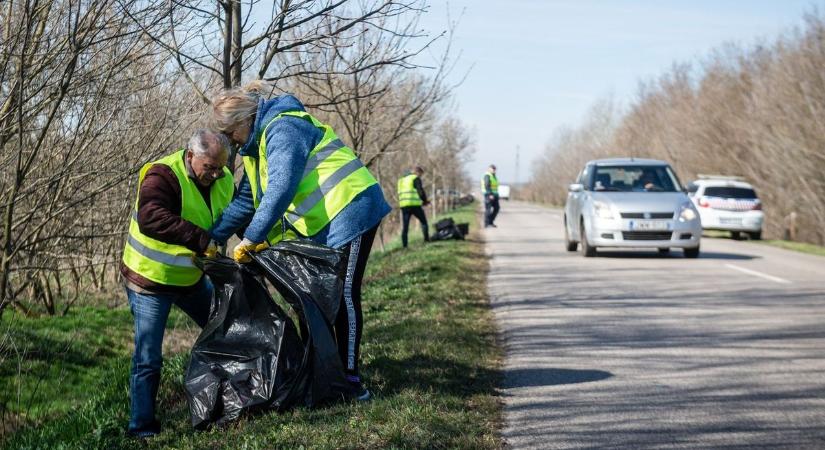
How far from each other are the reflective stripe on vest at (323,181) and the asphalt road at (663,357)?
1.55 meters

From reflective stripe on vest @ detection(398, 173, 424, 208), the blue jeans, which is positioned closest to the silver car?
reflective stripe on vest @ detection(398, 173, 424, 208)

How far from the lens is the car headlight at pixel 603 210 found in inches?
682

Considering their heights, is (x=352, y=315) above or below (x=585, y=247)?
→ above

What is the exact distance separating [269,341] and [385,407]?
729 mm

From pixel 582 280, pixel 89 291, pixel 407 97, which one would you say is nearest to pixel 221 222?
pixel 582 280

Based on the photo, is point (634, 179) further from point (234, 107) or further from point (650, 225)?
point (234, 107)

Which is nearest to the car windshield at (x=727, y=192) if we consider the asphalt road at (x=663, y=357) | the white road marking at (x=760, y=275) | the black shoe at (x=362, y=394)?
the white road marking at (x=760, y=275)

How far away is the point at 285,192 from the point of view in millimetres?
5383

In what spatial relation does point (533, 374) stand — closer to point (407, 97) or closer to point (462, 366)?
point (462, 366)

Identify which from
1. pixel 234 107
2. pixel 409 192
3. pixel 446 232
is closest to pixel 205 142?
pixel 234 107

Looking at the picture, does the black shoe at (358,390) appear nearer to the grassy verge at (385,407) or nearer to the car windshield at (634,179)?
the grassy verge at (385,407)

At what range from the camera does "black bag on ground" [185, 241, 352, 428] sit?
5.47 m

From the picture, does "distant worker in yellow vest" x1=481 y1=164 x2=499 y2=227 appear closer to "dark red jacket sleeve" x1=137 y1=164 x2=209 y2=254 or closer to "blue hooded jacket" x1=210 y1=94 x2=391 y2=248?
"blue hooded jacket" x1=210 y1=94 x2=391 y2=248

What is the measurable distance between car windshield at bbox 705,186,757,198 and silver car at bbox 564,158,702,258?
10.3 meters
